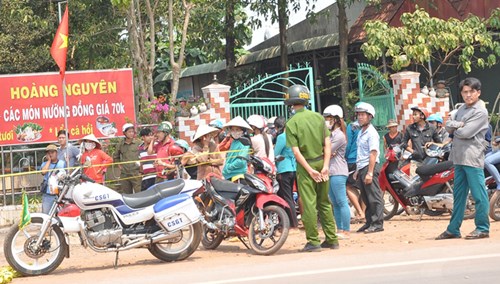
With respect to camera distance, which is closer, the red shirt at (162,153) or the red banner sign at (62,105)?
the red shirt at (162,153)

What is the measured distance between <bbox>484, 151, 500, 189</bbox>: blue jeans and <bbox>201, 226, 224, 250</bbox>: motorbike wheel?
3.96 meters

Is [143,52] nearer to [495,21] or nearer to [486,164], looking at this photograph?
[495,21]

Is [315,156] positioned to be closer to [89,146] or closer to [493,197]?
[493,197]

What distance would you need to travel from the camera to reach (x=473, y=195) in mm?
10414

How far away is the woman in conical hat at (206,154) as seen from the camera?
38.3 feet

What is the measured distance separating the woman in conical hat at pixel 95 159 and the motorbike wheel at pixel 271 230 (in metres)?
3.45

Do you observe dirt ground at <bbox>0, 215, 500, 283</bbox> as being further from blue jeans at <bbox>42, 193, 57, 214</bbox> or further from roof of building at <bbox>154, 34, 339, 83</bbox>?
roof of building at <bbox>154, 34, 339, 83</bbox>

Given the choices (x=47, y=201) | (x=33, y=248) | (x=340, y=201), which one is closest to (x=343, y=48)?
(x=47, y=201)

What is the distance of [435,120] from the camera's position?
1480cm

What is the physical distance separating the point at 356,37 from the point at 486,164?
412 inches

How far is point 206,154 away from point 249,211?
54.3 inches

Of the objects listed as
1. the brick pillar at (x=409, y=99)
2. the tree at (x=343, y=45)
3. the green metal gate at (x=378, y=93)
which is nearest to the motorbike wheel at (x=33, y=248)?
the green metal gate at (x=378, y=93)

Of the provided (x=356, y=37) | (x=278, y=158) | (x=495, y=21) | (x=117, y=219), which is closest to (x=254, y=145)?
(x=278, y=158)

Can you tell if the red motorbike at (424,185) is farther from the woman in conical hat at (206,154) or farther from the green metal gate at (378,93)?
the green metal gate at (378,93)
